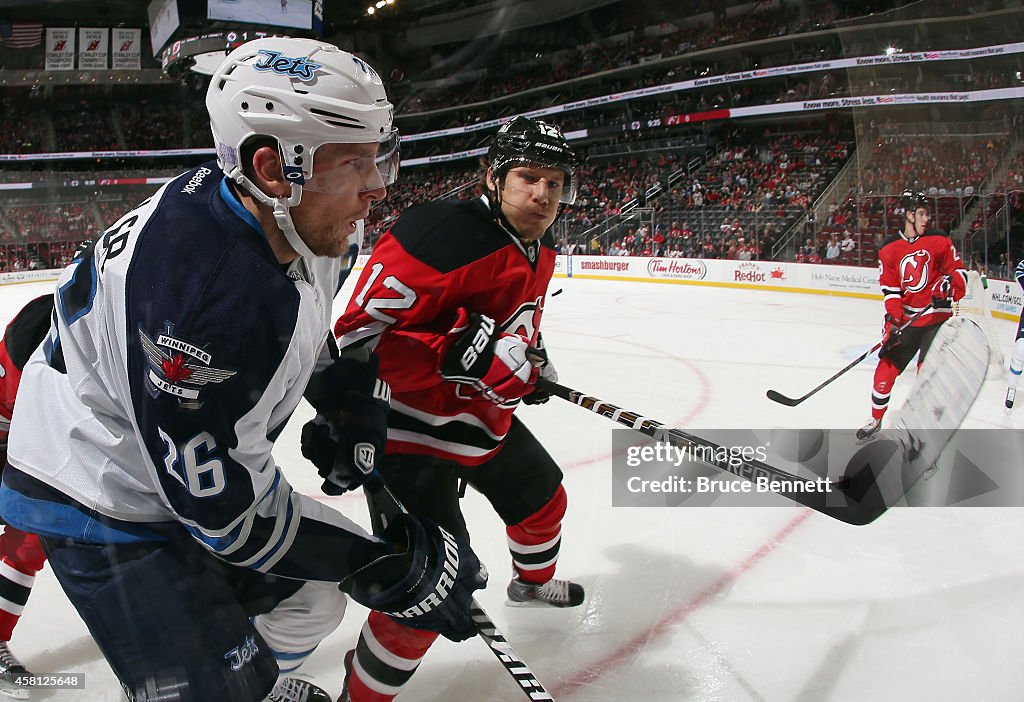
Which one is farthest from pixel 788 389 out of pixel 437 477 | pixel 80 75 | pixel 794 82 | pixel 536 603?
pixel 80 75

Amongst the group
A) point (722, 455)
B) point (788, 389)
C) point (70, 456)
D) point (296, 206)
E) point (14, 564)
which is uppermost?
point (296, 206)

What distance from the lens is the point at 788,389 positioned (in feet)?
16.3

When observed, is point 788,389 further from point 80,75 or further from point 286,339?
point 80,75

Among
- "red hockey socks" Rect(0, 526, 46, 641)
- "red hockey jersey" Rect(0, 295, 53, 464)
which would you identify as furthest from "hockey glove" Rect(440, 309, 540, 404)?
"red hockey socks" Rect(0, 526, 46, 641)

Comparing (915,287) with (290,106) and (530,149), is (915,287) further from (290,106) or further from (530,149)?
(290,106)

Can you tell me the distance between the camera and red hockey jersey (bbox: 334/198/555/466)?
169 cm

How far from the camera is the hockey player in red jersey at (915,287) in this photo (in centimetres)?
423

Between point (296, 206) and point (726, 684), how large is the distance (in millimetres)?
1577

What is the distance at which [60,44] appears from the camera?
79.8 feet

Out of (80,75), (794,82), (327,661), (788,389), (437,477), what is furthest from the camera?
(80,75)

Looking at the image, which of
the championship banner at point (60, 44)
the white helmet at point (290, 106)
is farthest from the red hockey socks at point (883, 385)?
the championship banner at point (60, 44)

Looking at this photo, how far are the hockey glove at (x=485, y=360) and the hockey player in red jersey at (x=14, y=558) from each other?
0.94 meters

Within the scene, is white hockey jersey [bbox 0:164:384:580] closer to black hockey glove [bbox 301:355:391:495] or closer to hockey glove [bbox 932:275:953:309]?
black hockey glove [bbox 301:355:391:495]

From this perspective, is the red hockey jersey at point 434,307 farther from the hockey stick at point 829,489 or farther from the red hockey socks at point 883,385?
the red hockey socks at point 883,385
